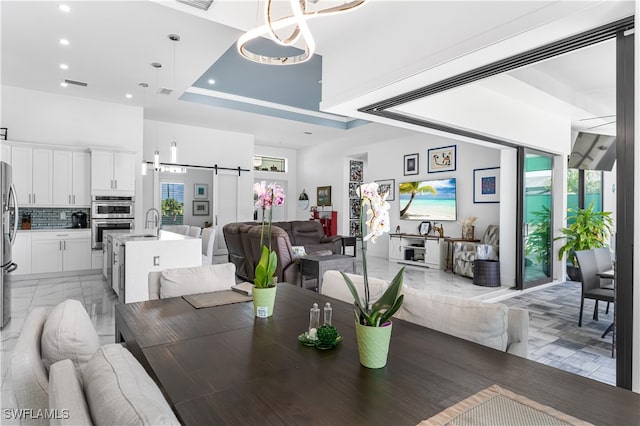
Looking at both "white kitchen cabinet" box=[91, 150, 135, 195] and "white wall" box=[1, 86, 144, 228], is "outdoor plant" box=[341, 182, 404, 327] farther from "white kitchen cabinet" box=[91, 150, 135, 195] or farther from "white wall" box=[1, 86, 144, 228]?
"white wall" box=[1, 86, 144, 228]

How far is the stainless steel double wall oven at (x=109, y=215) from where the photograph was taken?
629cm

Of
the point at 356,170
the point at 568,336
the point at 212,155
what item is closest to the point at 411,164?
the point at 356,170

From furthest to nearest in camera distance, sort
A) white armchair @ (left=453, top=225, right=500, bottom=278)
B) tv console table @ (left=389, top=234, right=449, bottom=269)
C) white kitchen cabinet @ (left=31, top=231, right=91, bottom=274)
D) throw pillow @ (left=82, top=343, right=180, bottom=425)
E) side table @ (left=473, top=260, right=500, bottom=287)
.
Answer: tv console table @ (left=389, top=234, right=449, bottom=269) → white armchair @ (left=453, top=225, right=500, bottom=278) → white kitchen cabinet @ (left=31, top=231, right=91, bottom=274) → side table @ (left=473, top=260, right=500, bottom=287) → throw pillow @ (left=82, top=343, right=180, bottom=425)

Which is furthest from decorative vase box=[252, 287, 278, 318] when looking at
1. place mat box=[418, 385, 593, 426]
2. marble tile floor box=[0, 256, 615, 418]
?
marble tile floor box=[0, 256, 615, 418]

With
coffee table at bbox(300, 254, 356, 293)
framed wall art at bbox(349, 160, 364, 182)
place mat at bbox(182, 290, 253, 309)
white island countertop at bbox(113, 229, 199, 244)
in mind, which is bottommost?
coffee table at bbox(300, 254, 356, 293)

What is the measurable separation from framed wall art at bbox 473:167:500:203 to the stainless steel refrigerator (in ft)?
23.4

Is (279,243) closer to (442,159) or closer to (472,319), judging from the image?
(472,319)

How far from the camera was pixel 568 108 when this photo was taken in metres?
5.47

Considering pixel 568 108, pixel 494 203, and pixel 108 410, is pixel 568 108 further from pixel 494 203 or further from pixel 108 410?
pixel 108 410

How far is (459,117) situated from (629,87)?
2.33 meters

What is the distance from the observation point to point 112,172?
252 inches

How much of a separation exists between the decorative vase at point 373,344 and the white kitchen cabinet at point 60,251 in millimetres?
6665

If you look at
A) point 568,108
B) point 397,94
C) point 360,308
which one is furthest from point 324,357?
point 568,108

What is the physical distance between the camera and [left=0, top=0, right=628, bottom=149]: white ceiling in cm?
314
